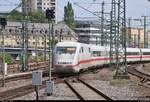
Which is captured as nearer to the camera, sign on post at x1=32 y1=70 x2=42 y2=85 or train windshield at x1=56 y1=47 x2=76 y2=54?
sign on post at x1=32 y1=70 x2=42 y2=85

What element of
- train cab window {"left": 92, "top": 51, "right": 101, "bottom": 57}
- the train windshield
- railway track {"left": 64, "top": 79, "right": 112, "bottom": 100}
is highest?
the train windshield

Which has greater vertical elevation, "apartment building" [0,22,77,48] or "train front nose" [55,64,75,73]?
"apartment building" [0,22,77,48]

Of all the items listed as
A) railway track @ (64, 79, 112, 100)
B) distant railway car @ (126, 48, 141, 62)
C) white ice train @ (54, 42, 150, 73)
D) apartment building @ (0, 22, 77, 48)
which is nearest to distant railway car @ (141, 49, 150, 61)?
distant railway car @ (126, 48, 141, 62)

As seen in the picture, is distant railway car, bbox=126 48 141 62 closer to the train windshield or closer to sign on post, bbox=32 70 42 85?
the train windshield

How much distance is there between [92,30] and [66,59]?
103 meters

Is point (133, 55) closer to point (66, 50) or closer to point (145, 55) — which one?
point (145, 55)

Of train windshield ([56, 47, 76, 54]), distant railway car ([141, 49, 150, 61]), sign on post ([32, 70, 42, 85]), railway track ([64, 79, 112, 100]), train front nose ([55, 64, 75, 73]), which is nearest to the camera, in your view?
sign on post ([32, 70, 42, 85])

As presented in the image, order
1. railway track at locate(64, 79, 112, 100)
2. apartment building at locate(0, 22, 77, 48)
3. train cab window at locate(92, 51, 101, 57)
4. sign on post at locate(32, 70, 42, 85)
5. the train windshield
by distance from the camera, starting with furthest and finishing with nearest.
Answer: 1. apartment building at locate(0, 22, 77, 48)
2. train cab window at locate(92, 51, 101, 57)
3. the train windshield
4. railway track at locate(64, 79, 112, 100)
5. sign on post at locate(32, 70, 42, 85)

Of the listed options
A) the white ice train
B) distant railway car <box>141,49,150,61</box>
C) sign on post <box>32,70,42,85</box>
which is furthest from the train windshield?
distant railway car <box>141,49,150,61</box>

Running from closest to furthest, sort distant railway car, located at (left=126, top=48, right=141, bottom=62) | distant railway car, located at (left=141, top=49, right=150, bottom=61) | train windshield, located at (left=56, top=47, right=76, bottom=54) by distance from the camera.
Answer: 1. train windshield, located at (left=56, top=47, right=76, bottom=54)
2. distant railway car, located at (left=126, top=48, right=141, bottom=62)
3. distant railway car, located at (left=141, top=49, right=150, bottom=61)

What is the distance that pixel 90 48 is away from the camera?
46250mm

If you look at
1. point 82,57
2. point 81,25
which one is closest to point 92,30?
point 81,25

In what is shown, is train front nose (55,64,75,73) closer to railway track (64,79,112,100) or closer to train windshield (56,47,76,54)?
train windshield (56,47,76,54)

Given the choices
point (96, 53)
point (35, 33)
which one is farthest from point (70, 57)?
point (35, 33)
